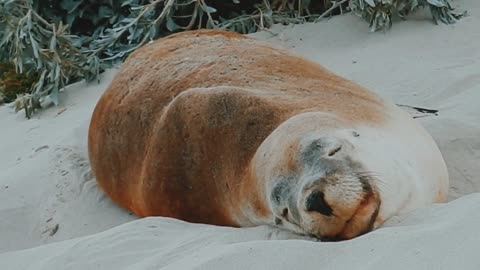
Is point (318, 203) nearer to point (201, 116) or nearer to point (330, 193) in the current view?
point (330, 193)

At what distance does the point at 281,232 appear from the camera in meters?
3.11

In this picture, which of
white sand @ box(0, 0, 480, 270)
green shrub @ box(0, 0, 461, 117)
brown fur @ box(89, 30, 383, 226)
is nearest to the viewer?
white sand @ box(0, 0, 480, 270)

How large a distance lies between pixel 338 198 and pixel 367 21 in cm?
355

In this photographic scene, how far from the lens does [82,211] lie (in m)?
4.54

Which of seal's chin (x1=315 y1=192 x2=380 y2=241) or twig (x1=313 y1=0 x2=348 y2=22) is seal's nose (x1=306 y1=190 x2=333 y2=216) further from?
twig (x1=313 y1=0 x2=348 y2=22)

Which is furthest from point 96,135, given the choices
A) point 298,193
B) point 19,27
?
point 19,27

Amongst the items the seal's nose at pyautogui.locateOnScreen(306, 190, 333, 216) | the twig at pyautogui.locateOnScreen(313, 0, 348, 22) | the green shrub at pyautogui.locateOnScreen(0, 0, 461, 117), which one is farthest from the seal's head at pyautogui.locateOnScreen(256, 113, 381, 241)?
the twig at pyautogui.locateOnScreen(313, 0, 348, 22)

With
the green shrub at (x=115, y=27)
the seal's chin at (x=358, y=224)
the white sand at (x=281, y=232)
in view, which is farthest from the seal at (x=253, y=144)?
the green shrub at (x=115, y=27)

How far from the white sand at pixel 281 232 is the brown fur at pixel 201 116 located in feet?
0.46

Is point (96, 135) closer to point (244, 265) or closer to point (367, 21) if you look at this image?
point (244, 265)

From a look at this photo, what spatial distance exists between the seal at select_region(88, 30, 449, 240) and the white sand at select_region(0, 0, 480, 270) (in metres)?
0.11

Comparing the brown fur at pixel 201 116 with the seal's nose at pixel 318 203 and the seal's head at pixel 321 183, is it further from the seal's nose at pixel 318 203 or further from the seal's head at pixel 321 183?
the seal's nose at pixel 318 203

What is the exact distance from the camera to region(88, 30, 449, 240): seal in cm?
289

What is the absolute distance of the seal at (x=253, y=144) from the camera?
289cm
